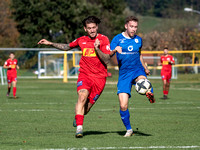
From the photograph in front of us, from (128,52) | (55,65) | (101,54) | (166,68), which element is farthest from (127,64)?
(55,65)

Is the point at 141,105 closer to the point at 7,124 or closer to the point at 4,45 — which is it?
the point at 7,124

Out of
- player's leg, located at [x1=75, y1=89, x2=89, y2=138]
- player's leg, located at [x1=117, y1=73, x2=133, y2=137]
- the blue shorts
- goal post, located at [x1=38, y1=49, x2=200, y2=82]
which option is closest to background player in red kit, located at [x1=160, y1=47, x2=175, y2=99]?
the blue shorts

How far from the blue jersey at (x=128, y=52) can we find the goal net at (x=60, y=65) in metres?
27.1

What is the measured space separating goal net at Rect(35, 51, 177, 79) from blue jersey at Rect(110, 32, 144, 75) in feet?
88.9

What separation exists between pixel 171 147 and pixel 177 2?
139242 mm

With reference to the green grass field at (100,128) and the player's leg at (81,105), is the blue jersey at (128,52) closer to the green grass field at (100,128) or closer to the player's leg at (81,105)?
the player's leg at (81,105)

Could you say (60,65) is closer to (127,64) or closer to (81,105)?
(127,64)

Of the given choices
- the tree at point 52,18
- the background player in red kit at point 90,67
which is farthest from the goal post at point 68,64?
the background player in red kit at point 90,67

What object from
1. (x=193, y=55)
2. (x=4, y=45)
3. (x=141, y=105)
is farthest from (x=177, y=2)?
(x=141, y=105)

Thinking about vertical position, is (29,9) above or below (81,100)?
above

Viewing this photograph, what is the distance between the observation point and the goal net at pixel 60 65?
36562 millimetres

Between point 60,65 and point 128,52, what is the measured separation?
2880cm

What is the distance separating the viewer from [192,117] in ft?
40.7

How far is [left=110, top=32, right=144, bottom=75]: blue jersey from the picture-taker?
8.96 metres
